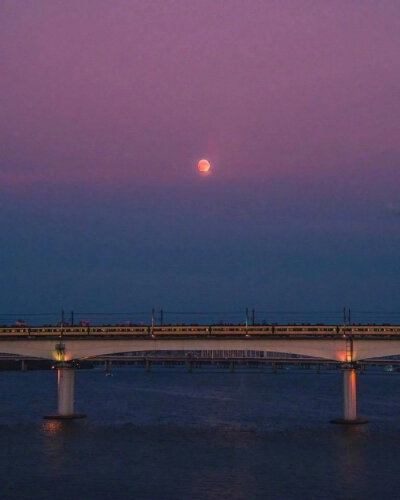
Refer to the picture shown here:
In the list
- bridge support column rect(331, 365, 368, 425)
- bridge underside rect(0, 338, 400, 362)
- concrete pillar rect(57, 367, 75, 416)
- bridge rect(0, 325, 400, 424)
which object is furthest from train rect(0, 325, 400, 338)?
concrete pillar rect(57, 367, 75, 416)

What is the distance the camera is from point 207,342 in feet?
318

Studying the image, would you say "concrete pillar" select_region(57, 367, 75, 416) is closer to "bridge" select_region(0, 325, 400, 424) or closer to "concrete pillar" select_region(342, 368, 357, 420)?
"bridge" select_region(0, 325, 400, 424)

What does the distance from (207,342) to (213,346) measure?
0.81m

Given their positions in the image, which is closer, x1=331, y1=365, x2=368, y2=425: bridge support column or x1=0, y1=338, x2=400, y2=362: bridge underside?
x1=331, y1=365, x2=368, y2=425: bridge support column

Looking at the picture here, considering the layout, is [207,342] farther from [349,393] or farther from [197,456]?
[197,456]

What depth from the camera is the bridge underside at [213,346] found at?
94.2 metres

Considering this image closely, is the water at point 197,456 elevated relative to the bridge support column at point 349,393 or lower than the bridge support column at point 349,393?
lower

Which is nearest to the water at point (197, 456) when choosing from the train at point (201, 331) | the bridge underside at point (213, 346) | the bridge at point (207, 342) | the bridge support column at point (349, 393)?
the bridge support column at point (349, 393)

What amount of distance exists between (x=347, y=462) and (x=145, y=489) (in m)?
18.9

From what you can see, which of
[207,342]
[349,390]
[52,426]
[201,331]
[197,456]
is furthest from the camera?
[201,331]

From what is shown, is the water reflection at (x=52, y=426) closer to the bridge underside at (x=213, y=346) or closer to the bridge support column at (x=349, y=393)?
the bridge underside at (x=213, y=346)

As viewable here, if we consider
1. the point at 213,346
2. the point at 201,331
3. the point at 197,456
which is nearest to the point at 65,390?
the point at 201,331

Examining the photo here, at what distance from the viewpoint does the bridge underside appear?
9425cm

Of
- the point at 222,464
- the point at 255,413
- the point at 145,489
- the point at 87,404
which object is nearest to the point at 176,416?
the point at 255,413
